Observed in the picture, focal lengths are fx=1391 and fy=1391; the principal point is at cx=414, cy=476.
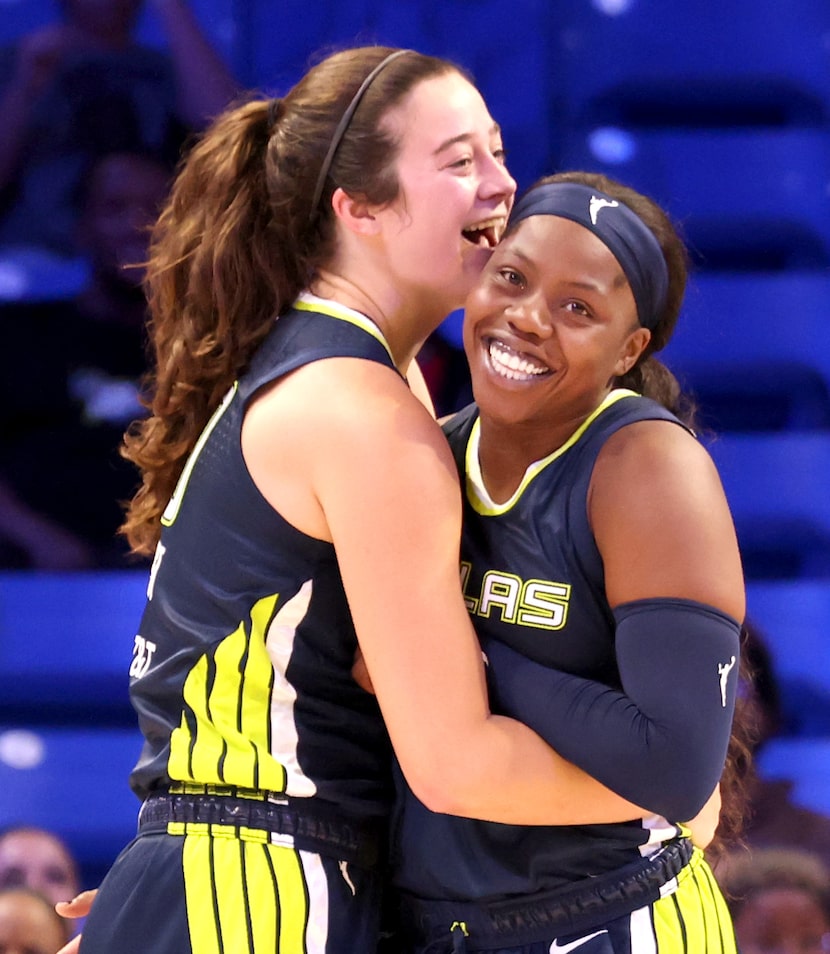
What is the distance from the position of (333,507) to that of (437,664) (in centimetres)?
19

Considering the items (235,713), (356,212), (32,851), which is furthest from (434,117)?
(32,851)

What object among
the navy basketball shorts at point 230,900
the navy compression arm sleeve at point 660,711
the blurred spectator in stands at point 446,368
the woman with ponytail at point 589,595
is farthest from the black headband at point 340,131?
the blurred spectator in stands at point 446,368

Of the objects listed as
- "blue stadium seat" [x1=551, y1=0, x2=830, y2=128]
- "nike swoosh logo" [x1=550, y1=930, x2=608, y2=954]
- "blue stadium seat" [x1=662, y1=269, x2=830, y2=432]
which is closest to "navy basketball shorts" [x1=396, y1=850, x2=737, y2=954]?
"nike swoosh logo" [x1=550, y1=930, x2=608, y2=954]

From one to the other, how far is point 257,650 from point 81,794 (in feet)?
4.88

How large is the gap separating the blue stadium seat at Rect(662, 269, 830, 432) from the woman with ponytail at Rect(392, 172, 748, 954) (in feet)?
4.27

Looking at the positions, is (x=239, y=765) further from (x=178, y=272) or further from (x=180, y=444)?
(x=178, y=272)

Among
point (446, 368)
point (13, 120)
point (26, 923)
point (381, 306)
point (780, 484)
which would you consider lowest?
point (26, 923)

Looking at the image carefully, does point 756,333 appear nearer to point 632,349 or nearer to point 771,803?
point 771,803

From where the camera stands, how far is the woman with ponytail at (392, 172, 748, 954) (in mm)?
1329

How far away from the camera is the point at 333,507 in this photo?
1.38 m

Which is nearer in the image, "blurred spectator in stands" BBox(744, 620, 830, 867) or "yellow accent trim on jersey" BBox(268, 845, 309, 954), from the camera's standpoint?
"yellow accent trim on jersey" BBox(268, 845, 309, 954)

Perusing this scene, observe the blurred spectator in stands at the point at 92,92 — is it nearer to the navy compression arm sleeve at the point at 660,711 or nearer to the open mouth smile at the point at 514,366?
the open mouth smile at the point at 514,366

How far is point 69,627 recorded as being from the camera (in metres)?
2.82

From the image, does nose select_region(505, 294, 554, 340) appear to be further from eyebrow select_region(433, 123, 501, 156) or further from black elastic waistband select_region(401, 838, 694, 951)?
black elastic waistband select_region(401, 838, 694, 951)
